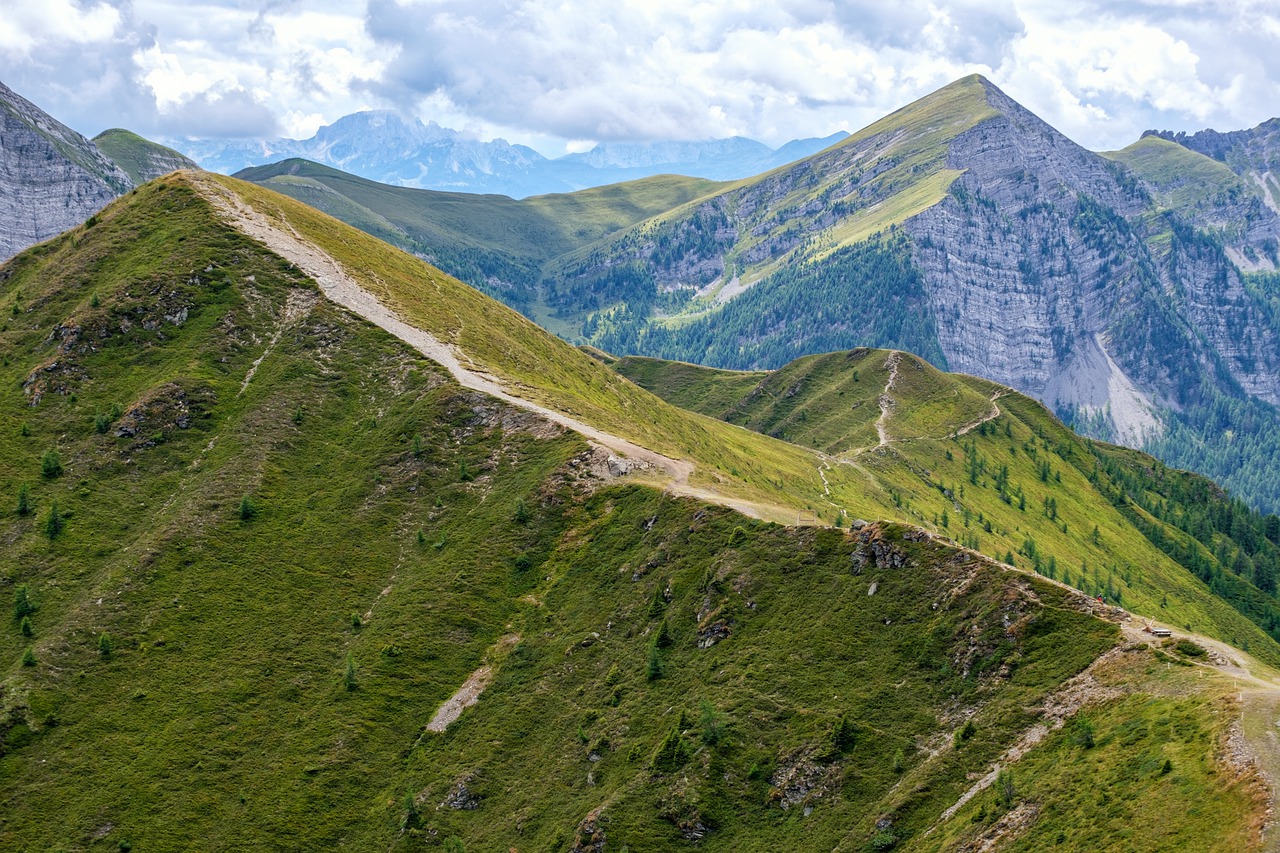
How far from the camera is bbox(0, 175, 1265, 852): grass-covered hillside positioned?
67.1m

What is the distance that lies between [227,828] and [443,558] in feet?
122

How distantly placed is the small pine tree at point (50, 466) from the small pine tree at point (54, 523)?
24.6 feet

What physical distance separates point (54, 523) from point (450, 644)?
56.7 m

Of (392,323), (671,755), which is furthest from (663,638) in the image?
(392,323)

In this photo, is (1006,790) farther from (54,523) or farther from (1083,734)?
(54,523)

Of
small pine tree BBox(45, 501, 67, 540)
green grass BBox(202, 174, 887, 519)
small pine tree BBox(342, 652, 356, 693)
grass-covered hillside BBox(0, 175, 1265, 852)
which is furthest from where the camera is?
green grass BBox(202, 174, 887, 519)

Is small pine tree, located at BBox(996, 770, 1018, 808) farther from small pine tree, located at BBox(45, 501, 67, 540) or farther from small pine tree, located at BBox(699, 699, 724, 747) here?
small pine tree, located at BBox(45, 501, 67, 540)

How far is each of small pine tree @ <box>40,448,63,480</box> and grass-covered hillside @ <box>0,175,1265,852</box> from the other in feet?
1.83

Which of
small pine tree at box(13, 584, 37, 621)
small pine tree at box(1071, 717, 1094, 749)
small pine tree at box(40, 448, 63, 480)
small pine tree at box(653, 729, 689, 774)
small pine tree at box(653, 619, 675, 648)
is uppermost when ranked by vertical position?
small pine tree at box(40, 448, 63, 480)

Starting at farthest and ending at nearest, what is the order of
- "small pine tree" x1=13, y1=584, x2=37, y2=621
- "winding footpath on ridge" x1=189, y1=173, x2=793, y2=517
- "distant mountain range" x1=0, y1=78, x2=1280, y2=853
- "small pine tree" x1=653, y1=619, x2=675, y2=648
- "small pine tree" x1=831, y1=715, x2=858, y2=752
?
"winding footpath on ridge" x1=189, y1=173, x2=793, y2=517 < "small pine tree" x1=13, y1=584, x2=37, y2=621 < "small pine tree" x1=653, y1=619, x2=675, y2=648 < "small pine tree" x1=831, y1=715, x2=858, y2=752 < "distant mountain range" x1=0, y1=78, x2=1280, y2=853

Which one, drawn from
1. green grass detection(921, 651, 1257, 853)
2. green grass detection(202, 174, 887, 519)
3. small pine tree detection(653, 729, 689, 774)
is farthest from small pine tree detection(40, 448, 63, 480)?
green grass detection(921, 651, 1257, 853)

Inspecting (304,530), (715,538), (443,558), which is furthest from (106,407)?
(715,538)

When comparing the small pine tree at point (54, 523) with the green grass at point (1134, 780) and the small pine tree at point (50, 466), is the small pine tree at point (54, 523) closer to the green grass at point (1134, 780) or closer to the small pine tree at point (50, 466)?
the small pine tree at point (50, 466)

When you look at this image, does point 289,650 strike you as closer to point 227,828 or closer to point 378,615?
point 378,615
